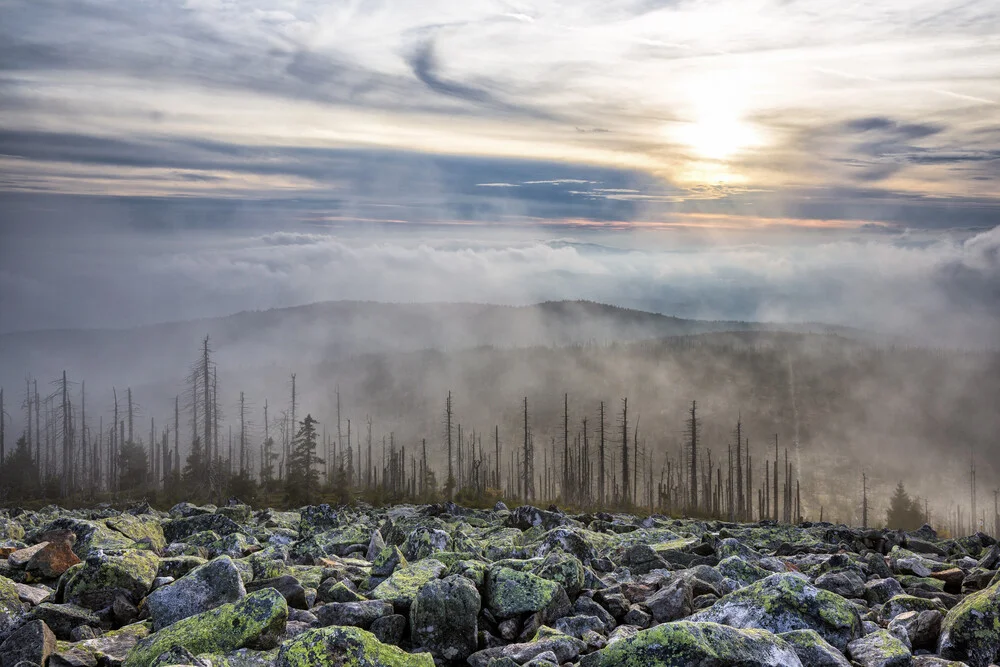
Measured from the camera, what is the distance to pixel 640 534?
78.1 feet

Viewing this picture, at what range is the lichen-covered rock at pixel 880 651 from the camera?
32.1ft

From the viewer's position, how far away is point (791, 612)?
35.8 feet

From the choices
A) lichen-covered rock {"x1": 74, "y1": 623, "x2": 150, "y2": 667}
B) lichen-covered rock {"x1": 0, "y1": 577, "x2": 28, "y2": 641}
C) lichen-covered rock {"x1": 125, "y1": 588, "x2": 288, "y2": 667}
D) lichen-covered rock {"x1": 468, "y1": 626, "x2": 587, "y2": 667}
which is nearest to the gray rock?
lichen-covered rock {"x1": 468, "y1": 626, "x2": 587, "y2": 667}

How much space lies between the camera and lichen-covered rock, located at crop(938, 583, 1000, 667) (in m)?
10.5

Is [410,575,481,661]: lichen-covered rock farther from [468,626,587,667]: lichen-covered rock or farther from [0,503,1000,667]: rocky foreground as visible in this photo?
[468,626,587,667]: lichen-covered rock

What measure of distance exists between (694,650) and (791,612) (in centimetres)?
371

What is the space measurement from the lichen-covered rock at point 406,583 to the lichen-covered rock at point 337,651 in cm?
308

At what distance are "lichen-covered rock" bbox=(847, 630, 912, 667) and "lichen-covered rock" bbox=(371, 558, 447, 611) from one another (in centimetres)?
612

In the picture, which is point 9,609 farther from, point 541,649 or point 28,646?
point 541,649

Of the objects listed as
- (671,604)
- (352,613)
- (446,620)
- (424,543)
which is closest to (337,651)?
(446,620)

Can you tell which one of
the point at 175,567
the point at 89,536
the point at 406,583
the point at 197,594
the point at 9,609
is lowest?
the point at 89,536

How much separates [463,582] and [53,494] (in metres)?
129

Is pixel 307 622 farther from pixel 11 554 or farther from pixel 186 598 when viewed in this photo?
pixel 11 554

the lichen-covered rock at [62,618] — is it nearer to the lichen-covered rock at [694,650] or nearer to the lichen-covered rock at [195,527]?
the lichen-covered rock at [694,650]
